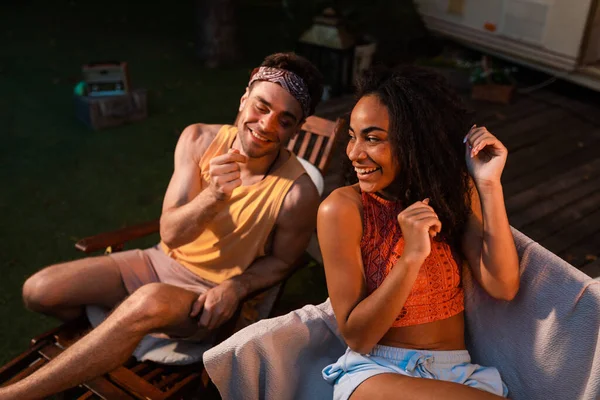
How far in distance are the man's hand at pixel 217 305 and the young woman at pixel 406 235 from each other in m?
0.59

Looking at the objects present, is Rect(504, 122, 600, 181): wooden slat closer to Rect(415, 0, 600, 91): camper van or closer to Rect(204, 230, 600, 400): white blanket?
Rect(415, 0, 600, 91): camper van

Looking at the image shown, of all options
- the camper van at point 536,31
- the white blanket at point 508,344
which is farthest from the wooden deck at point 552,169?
the white blanket at point 508,344

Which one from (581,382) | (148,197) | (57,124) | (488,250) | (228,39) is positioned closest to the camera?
(581,382)

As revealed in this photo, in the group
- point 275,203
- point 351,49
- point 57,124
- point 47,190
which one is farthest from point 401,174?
point 57,124

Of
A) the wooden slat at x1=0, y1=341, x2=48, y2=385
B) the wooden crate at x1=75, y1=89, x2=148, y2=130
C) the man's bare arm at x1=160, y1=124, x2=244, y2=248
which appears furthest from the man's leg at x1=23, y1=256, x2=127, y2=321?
the wooden crate at x1=75, y1=89, x2=148, y2=130

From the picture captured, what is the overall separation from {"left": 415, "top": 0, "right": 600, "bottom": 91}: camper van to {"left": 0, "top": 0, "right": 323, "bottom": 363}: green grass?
7.56ft

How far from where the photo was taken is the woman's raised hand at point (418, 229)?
71.3 inches

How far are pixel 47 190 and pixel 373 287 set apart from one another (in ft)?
11.6

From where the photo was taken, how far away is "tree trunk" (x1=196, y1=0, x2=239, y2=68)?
7.17m

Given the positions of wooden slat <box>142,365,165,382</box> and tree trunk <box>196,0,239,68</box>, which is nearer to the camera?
wooden slat <box>142,365,165,382</box>

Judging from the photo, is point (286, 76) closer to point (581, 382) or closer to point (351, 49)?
point (581, 382)

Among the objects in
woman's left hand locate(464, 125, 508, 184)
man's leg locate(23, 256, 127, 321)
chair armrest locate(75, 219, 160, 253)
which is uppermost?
woman's left hand locate(464, 125, 508, 184)

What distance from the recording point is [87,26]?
8023 millimetres

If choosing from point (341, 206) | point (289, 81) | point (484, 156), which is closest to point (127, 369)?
point (341, 206)
